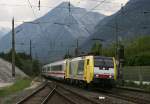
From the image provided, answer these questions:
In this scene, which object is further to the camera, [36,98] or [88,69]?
[88,69]

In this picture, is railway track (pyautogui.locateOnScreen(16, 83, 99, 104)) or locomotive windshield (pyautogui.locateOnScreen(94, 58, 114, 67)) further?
locomotive windshield (pyautogui.locateOnScreen(94, 58, 114, 67))

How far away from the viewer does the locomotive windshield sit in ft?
115

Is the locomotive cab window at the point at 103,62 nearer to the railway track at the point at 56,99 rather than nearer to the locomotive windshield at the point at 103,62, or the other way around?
the locomotive windshield at the point at 103,62

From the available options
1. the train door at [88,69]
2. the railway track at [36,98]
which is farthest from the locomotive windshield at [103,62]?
the railway track at [36,98]

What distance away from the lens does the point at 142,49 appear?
83.2 m

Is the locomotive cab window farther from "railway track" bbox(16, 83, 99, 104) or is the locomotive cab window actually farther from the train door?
"railway track" bbox(16, 83, 99, 104)

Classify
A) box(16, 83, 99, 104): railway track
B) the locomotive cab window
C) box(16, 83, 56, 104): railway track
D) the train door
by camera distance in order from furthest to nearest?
the locomotive cab window, the train door, box(16, 83, 56, 104): railway track, box(16, 83, 99, 104): railway track

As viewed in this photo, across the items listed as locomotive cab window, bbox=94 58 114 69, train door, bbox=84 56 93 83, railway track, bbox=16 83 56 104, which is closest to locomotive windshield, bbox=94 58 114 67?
locomotive cab window, bbox=94 58 114 69

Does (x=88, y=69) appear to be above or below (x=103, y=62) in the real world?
below

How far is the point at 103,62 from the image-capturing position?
35.5 m

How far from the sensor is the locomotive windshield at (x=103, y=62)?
35188 mm

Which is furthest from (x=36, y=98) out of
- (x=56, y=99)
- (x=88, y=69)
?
(x=88, y=69)

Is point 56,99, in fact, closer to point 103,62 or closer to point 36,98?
point 36,98

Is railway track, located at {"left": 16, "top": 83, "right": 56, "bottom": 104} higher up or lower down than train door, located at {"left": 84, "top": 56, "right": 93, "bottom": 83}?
lower down
